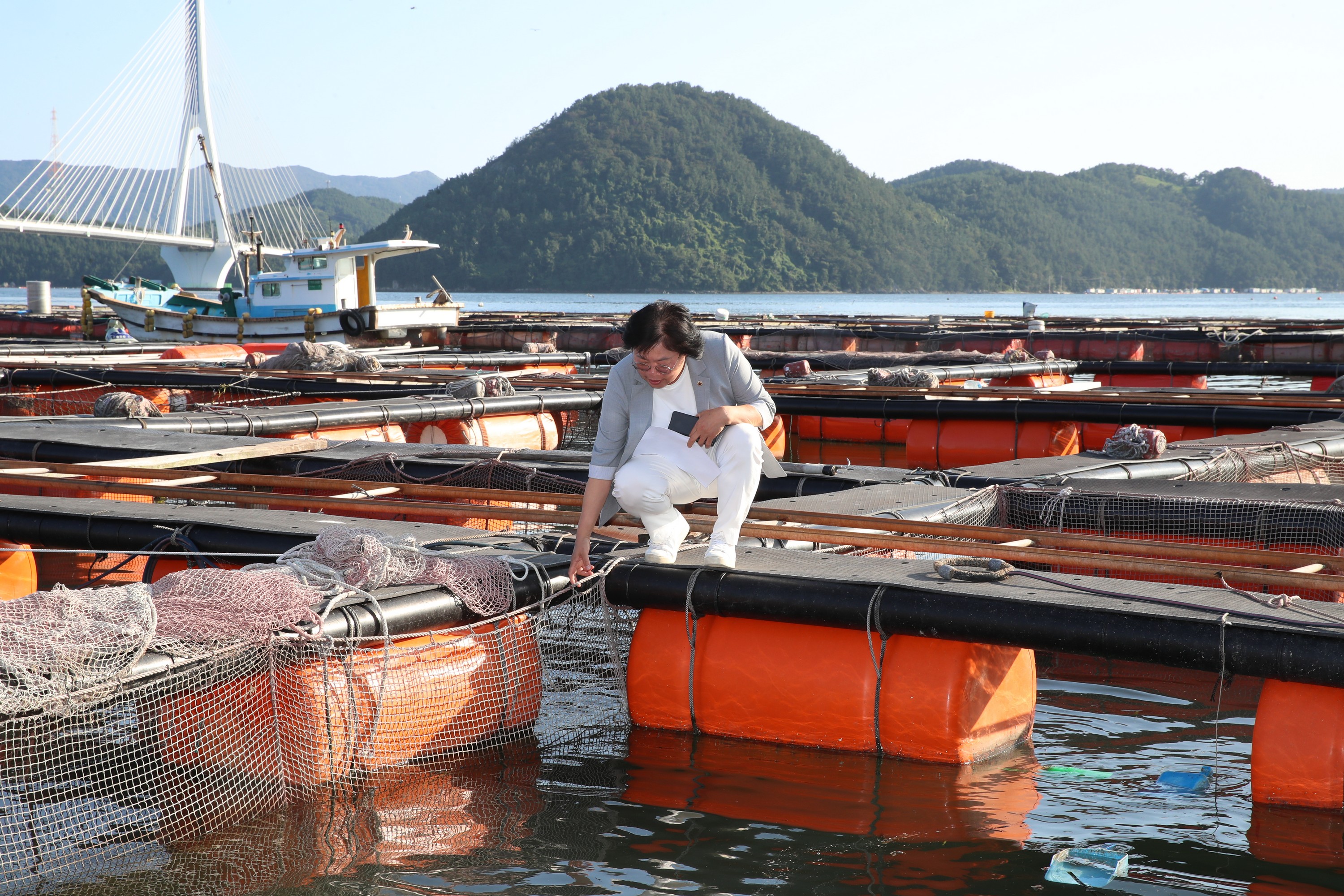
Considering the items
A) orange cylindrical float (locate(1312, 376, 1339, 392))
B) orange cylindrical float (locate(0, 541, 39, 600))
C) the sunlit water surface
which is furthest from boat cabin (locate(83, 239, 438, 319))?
the sunlit water surface

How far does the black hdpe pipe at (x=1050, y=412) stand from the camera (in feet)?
41.3

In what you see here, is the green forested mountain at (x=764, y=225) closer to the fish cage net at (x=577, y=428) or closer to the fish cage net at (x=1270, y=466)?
the fish cage net at (x=577, y=428)

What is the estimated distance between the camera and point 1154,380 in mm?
22156

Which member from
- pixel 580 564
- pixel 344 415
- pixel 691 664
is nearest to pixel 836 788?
pixel 691 664

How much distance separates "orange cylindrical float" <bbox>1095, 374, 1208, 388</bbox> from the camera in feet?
68.8

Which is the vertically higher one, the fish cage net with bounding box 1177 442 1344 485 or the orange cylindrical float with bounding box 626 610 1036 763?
the fish cage net with bounding box 1177 442 1344 485

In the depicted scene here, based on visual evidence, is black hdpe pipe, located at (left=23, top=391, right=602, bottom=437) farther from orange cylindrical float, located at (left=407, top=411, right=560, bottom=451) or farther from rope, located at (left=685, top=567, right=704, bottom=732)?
rope, located at (left=685, top=567, right=704, bottom=732)

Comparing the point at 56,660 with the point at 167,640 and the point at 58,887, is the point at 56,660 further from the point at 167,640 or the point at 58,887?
the point at 58,887

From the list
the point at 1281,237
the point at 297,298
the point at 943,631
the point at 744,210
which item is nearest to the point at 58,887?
the point at 943,631

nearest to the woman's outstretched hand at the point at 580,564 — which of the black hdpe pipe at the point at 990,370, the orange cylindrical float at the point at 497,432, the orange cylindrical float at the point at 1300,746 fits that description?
the orange cylindrical float at the point at 1300,746

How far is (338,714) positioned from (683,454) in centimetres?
176

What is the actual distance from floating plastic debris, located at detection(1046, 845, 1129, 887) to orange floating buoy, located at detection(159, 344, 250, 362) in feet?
62.4

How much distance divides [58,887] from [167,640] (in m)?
0.85

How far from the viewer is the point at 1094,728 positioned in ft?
19.2
